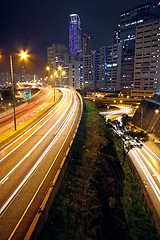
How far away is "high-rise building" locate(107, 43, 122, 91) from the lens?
137750 millimetres

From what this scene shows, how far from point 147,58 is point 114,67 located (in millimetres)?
35085

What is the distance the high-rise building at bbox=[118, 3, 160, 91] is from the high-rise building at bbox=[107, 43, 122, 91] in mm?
3767

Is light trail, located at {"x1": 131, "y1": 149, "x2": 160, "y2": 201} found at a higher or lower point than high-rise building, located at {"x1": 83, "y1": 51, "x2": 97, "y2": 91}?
lower

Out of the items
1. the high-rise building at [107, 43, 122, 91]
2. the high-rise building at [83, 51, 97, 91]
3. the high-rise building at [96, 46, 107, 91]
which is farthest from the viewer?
the high-rise building at [83, 51, 97, 91]

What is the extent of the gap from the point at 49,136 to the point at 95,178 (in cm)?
915

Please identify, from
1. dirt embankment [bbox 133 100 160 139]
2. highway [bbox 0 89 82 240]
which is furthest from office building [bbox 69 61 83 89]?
highway [bbox 0 89 82 240]

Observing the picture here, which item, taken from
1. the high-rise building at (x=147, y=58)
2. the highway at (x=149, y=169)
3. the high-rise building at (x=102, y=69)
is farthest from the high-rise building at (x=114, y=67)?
the highway at (x=149, y=169)

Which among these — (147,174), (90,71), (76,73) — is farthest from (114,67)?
(147,174)

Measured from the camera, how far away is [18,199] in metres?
10.8

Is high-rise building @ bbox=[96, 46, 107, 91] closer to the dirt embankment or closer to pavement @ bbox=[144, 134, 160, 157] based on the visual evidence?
the dirt embankment

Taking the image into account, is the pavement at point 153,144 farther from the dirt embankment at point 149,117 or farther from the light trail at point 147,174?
the light trail at point 147,174

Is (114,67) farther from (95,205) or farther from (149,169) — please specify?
(95,205)

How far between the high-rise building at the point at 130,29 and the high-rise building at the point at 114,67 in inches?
148

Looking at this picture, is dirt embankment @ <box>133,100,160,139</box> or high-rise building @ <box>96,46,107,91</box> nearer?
dirt embankment @ <box>133,100,160,139</box>
